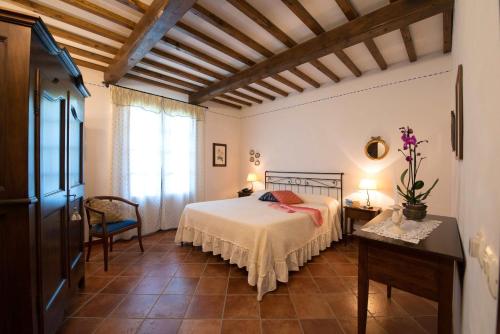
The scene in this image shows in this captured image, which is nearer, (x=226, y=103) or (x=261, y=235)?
(x=261, y=235)

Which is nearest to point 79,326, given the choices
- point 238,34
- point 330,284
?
point 330,284

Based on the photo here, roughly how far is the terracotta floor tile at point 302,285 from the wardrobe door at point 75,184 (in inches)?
78.6

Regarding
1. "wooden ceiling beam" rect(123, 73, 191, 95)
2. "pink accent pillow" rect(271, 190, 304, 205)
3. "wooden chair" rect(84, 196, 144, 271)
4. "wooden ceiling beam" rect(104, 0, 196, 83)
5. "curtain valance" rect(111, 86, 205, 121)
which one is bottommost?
"wooden chair" rect(84, 196, 144, 271)

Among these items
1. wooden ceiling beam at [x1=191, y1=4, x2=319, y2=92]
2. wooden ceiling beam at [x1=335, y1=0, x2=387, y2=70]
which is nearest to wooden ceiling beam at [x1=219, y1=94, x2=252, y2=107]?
wooden ceiling beam at [x1=191, y1=4, x2=319, y2=92]

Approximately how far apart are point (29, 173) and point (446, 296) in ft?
7.37

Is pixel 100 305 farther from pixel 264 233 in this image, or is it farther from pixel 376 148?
pixel 376 148

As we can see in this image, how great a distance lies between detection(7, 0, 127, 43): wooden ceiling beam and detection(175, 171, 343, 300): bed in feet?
7.79

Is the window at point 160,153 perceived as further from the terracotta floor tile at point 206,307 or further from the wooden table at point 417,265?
the wooden table at point 417,265

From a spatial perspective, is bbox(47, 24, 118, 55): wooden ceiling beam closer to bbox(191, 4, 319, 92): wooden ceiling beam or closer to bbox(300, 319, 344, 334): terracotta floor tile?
bbox(191, 4, 319, 92): wooden ceiling beam

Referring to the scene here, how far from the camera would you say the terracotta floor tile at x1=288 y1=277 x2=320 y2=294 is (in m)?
2.20

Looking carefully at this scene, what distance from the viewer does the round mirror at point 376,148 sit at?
10.5 feet

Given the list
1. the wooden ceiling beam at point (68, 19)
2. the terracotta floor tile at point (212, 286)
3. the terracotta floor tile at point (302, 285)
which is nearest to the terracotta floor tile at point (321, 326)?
the terracotta floor tile at point (302, 285)

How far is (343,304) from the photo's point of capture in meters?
1.98

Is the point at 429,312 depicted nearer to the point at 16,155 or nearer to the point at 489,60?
the point at 489,60
